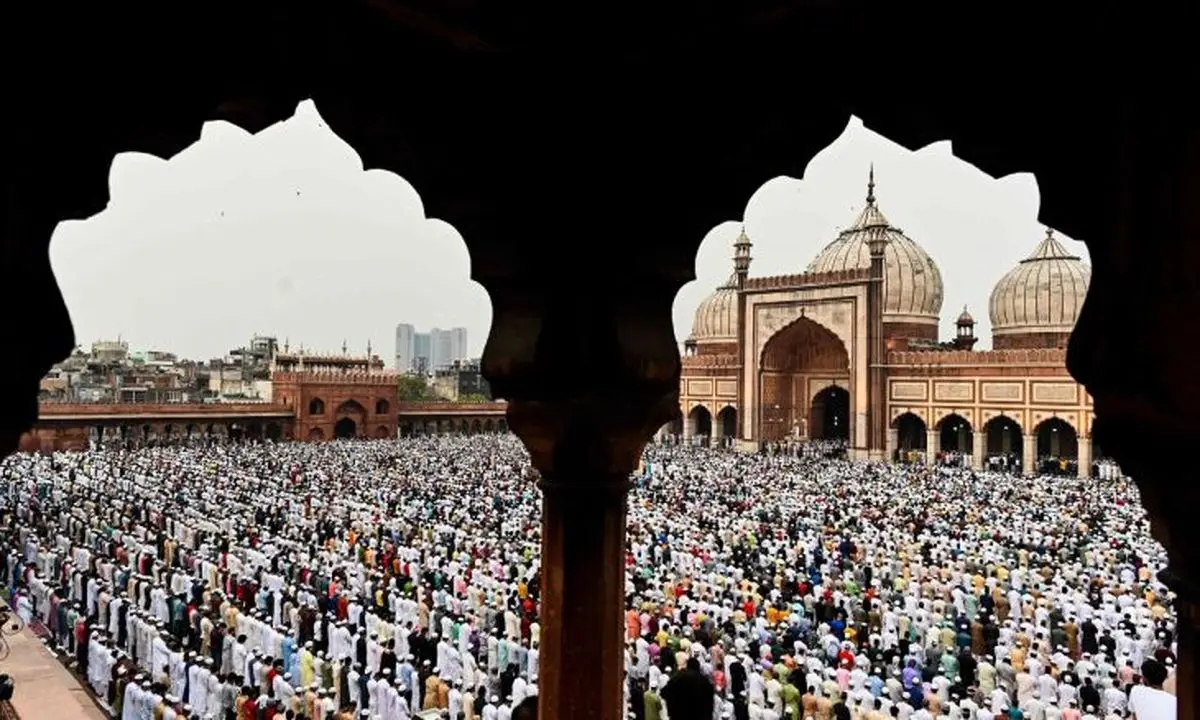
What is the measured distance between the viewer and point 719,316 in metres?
46.1

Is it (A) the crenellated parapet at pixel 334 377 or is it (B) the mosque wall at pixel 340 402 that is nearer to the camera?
(B) the mosque wall at pixel 340 402

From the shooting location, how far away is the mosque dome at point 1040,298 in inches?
1377

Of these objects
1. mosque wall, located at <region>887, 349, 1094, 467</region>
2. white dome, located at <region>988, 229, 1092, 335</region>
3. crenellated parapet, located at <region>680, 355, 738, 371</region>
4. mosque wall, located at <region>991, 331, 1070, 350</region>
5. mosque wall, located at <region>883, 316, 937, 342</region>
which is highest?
white dome, located at <region>988, 229, 1092, 335</region>

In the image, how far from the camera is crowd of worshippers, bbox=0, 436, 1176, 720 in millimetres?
7527

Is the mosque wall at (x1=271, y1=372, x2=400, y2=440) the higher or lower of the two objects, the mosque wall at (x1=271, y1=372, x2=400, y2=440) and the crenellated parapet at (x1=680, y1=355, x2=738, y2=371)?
the lower

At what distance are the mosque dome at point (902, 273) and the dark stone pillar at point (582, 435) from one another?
36050mm

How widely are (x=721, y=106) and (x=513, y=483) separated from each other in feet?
68.8

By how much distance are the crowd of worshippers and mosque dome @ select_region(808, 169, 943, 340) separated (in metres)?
18.6

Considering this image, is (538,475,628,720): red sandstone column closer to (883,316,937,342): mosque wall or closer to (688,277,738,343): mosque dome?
(883,316,937,342): mosque wall

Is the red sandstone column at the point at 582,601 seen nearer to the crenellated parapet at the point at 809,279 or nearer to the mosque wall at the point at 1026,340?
the crenellated parapet at the point at 809,279

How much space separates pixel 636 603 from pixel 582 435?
330 inches

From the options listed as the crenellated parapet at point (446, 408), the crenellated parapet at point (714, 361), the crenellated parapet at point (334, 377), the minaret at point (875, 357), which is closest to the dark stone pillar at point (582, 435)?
the minaret at point (875, 357)

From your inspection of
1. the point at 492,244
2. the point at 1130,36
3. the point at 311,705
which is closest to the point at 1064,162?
the point at 1130,36

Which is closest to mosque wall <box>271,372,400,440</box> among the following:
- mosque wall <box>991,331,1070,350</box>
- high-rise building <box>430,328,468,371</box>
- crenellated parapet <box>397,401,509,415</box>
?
crenellated parapet <box>397,401,509,415</box>
